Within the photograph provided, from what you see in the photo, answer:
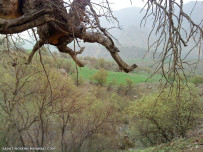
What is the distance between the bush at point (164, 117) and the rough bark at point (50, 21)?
25.6ft

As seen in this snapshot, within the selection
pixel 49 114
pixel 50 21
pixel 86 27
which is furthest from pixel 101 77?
pixel 50 21

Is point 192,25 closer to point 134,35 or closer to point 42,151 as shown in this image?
point 42,151

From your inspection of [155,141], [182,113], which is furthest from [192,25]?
[155,141]

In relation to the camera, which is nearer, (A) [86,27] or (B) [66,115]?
(A) [86,27]

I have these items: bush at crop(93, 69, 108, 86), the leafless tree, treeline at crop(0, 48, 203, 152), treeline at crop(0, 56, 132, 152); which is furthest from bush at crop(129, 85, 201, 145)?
bush at crop(93, 69, 108, 86)

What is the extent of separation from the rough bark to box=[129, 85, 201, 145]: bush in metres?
7.81

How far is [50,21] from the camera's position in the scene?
5.37 feet

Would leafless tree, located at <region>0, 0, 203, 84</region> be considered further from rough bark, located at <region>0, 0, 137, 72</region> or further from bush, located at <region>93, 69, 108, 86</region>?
bush, located at <region>93, 69, 108, 86</region>

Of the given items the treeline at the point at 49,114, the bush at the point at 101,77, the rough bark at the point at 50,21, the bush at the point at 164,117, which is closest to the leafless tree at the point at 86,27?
the rough bark at the point at 50,21

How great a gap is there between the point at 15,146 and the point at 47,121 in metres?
2.16

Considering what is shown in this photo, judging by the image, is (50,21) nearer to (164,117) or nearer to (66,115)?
(66,115)

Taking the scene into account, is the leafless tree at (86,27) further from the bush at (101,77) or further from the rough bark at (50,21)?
the bush at (101,77)

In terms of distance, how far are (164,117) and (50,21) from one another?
10.1 meters

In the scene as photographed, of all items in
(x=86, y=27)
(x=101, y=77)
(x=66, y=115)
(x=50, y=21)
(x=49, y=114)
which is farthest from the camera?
(x=101, y=77)
